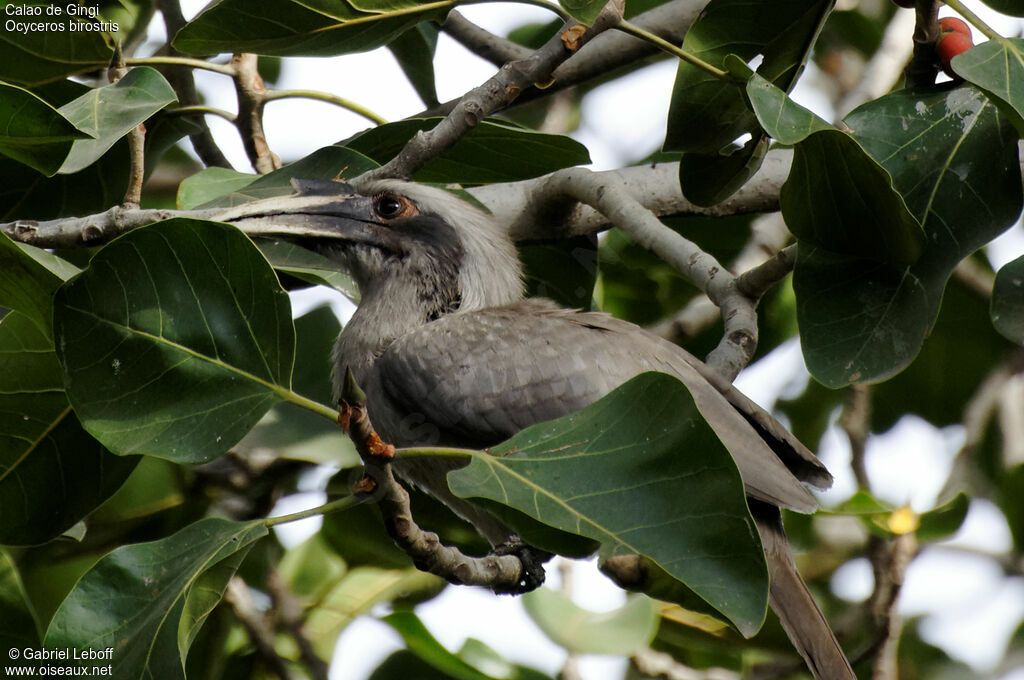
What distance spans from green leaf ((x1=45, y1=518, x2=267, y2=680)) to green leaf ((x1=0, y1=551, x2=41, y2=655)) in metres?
0.81

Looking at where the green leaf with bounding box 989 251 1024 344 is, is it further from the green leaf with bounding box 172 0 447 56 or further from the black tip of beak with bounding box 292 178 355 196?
the black tip of beak with bounding box 292 178 355 196

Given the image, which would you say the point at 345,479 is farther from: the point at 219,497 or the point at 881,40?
the point at 881,40

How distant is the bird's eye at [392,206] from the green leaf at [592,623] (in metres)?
1.50

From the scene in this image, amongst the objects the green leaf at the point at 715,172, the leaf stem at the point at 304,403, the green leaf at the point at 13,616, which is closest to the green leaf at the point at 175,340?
the leaf stem at the point at 304,403

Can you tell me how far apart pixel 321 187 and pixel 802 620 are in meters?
1.98

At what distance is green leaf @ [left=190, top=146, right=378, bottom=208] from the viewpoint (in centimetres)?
308

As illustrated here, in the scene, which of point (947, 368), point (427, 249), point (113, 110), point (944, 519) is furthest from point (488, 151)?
point (947, 368)

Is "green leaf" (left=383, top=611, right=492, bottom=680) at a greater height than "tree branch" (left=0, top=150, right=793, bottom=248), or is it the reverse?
"tree branch" (left=0, top=150, right=793, bottom=248)

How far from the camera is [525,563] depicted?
3393 mm

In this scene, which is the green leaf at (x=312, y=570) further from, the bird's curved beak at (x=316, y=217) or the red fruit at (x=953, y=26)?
the red fruit at (x=953, y=26)

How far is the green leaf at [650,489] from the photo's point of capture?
Answer: 183cm

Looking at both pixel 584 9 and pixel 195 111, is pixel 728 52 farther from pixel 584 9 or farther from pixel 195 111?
pixel 195 111

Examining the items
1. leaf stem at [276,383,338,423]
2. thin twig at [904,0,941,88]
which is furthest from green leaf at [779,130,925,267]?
leaf stem at [276,383,338,423]

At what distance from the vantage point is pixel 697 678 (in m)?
3.90
